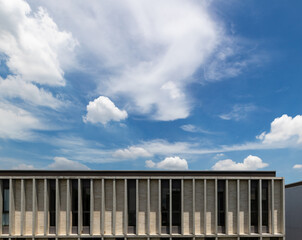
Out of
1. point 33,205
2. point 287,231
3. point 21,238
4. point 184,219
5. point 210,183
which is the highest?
point 210,183

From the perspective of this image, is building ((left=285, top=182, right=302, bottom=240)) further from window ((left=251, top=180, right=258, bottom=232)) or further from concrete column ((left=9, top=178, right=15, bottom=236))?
concrete column ((left=9, top=178, right=15, bottom=236))

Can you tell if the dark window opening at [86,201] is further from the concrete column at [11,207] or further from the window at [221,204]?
the window at [221,204]

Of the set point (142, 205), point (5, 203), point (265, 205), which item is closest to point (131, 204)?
point (142, 205)

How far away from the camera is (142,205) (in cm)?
2503

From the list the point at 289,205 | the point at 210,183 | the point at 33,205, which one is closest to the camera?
the point at 33,205

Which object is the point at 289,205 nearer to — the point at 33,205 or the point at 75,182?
the point at 75,182

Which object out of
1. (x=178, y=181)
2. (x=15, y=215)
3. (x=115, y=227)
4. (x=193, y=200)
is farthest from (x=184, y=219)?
(x=15, y=215)

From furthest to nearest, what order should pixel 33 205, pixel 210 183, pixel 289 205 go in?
1. pixel 289 205
2. pixel 210 183
3. pixel 33 205

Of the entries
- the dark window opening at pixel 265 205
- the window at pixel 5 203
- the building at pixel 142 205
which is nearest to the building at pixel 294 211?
the building at pixel 142 205

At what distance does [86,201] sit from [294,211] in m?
28.9

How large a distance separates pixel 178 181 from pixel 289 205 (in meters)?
20.7

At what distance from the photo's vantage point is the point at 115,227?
80.5 ft

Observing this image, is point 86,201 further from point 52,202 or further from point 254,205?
point 254,205

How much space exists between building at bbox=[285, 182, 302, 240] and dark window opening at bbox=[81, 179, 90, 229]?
91.4 feet
